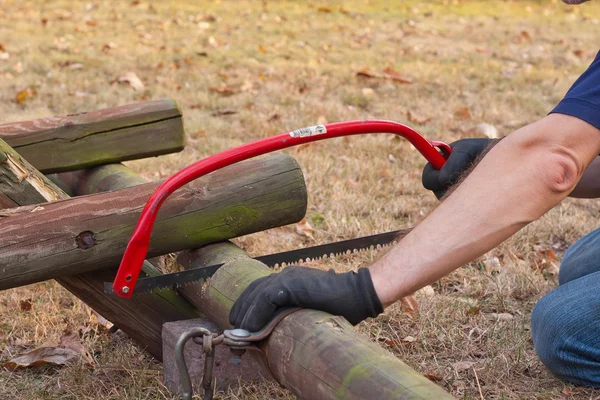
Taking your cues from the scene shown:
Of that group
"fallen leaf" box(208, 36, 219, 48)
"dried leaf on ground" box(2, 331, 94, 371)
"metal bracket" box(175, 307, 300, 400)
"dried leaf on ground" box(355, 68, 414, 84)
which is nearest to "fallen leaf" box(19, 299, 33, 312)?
"dried leaf on ground" box(2, 331, 94, 371)

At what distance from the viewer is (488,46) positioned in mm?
9156

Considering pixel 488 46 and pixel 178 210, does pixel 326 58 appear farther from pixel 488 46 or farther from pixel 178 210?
pixel 178 210

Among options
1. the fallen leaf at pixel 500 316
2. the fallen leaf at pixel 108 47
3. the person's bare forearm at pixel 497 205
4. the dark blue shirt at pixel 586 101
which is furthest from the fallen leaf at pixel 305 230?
the fallen leaf at pixel 108 47

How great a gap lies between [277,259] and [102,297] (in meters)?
0.61

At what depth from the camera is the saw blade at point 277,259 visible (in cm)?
248

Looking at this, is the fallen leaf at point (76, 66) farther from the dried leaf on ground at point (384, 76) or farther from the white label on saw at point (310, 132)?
the white label on saw at point (310, 132)

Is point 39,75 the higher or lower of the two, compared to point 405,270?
lower

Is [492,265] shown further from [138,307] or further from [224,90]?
[224,90]

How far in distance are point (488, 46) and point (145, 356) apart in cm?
740

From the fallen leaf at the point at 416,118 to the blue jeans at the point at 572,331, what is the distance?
341 cm

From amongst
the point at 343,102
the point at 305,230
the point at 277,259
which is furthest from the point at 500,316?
the point at 343,102

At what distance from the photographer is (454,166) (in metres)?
2.58

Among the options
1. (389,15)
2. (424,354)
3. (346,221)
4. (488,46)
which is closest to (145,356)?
(424,354)

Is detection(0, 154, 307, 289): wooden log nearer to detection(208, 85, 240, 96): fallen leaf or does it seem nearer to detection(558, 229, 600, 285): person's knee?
detection(558, 229, 600, 285): person's knee
